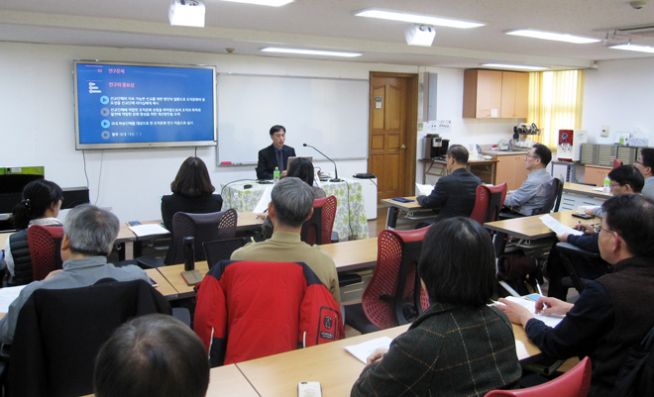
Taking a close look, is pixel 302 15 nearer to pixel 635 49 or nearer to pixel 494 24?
pixel 494 24

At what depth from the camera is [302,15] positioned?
4941 millimetres

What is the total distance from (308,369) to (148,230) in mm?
2618

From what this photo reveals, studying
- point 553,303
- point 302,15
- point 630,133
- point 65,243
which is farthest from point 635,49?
point 65,243

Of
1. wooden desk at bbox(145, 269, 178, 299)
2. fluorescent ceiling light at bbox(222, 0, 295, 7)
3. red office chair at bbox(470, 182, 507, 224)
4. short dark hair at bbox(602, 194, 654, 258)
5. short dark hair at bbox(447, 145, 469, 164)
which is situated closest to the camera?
short dark hair at bbox(602, 194, 654, 258)

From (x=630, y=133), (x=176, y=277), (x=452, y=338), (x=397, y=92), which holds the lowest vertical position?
(x=176, y=277)

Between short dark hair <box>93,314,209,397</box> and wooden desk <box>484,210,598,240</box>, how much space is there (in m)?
3.67

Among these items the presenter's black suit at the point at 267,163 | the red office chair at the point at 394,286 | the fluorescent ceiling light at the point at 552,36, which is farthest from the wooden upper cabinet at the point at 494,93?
the red office chair at the point at 394,286

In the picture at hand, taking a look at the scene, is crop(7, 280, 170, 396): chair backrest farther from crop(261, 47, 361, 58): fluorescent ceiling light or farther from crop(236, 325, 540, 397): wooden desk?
crop(261, 47, 361, 58): fluorescent ceiling light

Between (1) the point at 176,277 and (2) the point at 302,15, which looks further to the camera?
(2) the point at 302,15

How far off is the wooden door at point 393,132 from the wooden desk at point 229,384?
23.2 ft

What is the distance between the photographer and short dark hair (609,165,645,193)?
14.0 ft

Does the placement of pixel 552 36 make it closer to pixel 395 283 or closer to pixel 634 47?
pixel 634 47

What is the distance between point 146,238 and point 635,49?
698cm

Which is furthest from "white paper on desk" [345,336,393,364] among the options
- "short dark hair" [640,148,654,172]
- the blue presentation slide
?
the blue presentation slide
